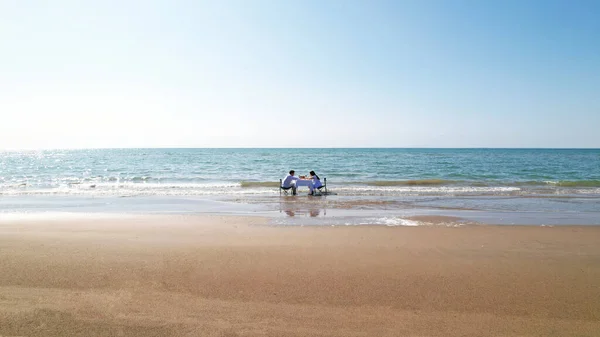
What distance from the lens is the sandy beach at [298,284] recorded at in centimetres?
413

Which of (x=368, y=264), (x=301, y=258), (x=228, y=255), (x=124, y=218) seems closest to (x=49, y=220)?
(x=124, y=218)

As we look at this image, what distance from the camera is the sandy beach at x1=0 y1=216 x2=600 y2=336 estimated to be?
413 centimetres

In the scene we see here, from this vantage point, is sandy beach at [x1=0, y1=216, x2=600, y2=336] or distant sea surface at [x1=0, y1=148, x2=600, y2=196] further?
distant sea surface at [x1=0, y1=148, x2=600, y2=196]

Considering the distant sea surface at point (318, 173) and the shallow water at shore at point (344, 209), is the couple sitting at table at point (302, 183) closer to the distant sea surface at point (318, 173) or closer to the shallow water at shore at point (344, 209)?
the shallow water at shore at point (344, 209)

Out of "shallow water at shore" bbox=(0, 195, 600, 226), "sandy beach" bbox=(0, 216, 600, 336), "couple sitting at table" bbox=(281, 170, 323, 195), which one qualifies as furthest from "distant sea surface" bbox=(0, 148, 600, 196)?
"sandy beach" bbox=(0, 216, 600, 336)

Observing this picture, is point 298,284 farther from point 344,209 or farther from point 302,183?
point 302,183

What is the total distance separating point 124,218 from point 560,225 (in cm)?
1344

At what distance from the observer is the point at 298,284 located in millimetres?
5340

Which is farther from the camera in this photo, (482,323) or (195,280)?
(195,280)

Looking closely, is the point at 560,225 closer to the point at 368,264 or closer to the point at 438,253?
the point at 438,253

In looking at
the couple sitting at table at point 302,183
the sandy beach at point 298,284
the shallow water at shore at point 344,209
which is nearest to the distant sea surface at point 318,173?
the couple sitting at table at point 302,183

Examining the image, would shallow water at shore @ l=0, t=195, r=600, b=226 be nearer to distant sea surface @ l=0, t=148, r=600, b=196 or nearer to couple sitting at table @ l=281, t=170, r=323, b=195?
couple sitting at table @ l=281, t=170, r=323, b=195

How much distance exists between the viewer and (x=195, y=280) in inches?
217

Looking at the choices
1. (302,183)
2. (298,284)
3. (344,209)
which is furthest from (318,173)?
(298,284)
